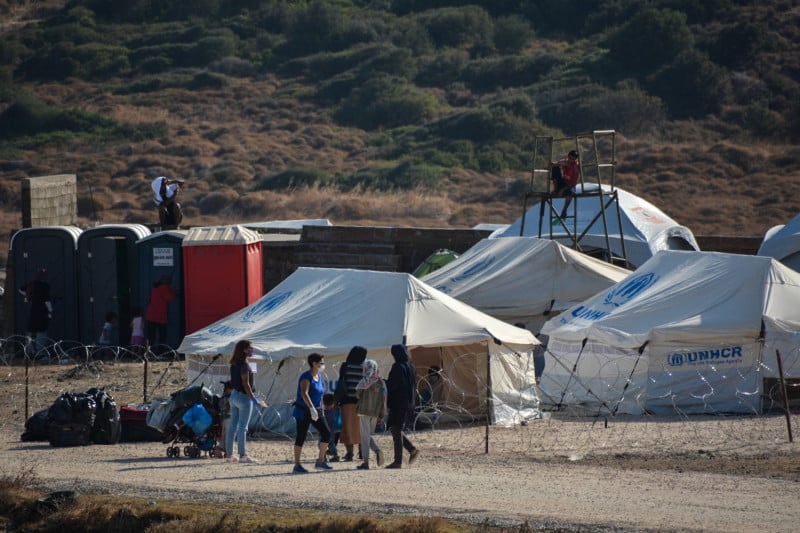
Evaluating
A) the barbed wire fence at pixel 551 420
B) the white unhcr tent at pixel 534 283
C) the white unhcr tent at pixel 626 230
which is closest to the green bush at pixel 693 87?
the white unhcr tent at pixel 626 230

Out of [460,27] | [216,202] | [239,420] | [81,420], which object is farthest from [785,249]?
[460,27]

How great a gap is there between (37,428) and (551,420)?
672cm

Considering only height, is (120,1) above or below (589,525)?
above

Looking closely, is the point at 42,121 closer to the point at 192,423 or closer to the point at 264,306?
the point at 264,306

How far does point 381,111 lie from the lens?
66.4 meters

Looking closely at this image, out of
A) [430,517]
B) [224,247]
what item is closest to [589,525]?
[430,517]

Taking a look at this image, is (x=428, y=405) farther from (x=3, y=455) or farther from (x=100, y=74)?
(x=100, y=74)

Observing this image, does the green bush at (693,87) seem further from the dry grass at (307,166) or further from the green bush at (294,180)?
the green bush at (294,180)

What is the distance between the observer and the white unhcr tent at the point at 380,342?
17.2 meters

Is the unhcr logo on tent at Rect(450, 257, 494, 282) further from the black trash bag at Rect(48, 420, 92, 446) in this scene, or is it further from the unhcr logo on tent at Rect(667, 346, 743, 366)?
the black trash bag at Rect(48, 420, 92, 446)

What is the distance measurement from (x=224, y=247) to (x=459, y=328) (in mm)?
7627

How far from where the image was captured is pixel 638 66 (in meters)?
65.8

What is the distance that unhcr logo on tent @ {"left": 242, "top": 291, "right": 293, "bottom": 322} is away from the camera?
18.7m

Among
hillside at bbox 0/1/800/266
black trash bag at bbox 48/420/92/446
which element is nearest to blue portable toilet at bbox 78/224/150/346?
black trash bag at bbox 48/420/92/446
